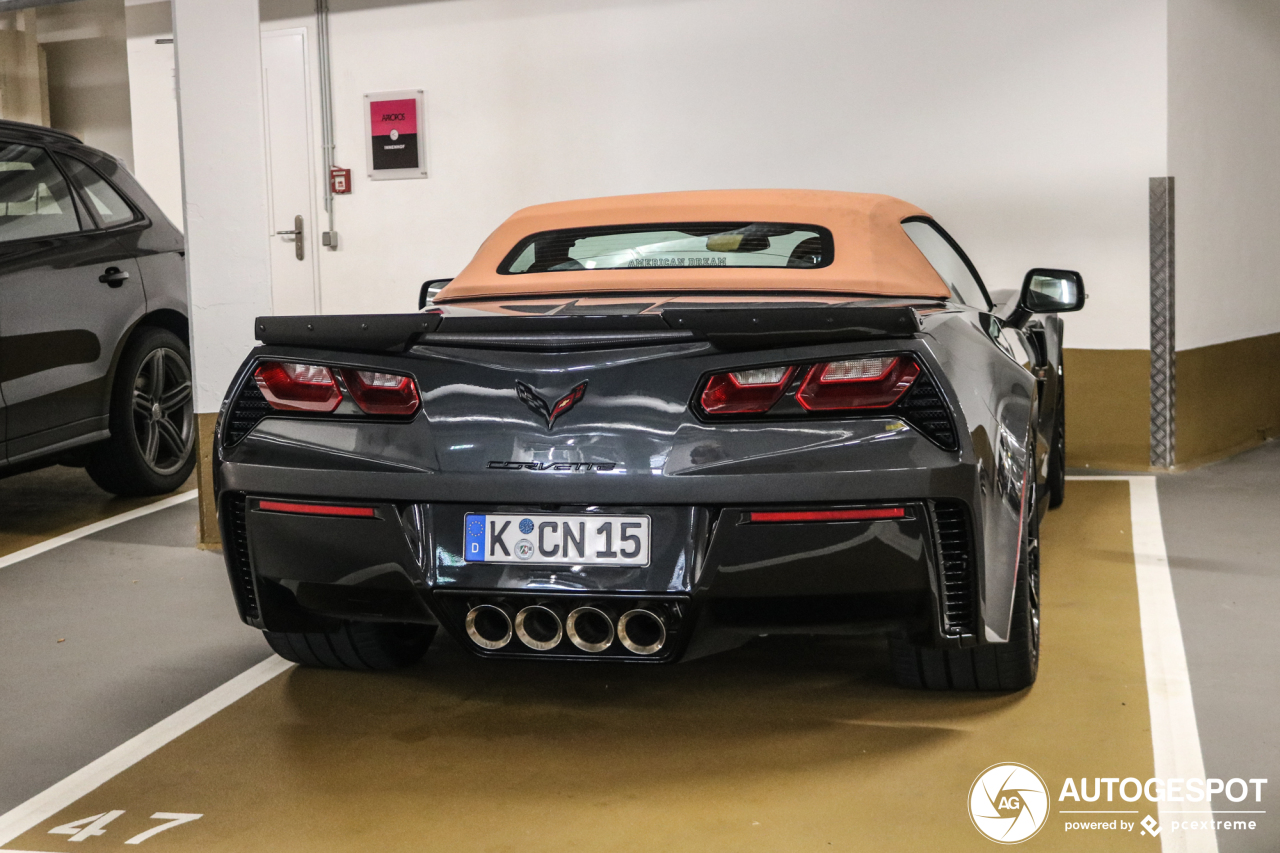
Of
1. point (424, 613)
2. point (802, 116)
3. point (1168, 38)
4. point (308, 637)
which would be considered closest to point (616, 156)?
point (802, 116)

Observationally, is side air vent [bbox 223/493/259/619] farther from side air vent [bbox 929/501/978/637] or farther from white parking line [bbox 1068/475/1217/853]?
white parking line [bbox 1068/475/1217/853]

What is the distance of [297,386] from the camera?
8.87ft

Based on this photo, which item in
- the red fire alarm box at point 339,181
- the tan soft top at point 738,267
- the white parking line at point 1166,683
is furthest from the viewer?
the red fire alarm box at point 339,181

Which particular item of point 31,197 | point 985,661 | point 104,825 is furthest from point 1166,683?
point 31,197

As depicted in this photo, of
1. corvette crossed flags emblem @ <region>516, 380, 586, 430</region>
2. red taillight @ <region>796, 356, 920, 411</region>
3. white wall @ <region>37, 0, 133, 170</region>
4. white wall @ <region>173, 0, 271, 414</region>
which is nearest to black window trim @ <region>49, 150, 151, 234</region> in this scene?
white wall @ <region>173, 0, 271, 414</region>

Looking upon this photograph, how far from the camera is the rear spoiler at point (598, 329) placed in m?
2.44

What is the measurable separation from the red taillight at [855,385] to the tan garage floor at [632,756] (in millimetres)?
745

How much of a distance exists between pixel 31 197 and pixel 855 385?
4094 millimetres

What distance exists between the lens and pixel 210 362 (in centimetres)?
479

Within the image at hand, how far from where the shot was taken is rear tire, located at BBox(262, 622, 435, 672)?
10.6 ft

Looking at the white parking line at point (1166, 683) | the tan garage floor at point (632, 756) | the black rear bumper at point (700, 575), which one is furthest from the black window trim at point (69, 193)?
the white parking line at point (1166, 683)

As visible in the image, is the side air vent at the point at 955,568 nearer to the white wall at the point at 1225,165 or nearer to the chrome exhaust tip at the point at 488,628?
the chrome exhaust tip at the point at 488,628

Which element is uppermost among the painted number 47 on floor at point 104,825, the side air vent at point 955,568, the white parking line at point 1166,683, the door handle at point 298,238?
the door handle at point 298,238

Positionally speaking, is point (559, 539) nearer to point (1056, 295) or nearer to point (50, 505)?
point (1056, 295)
